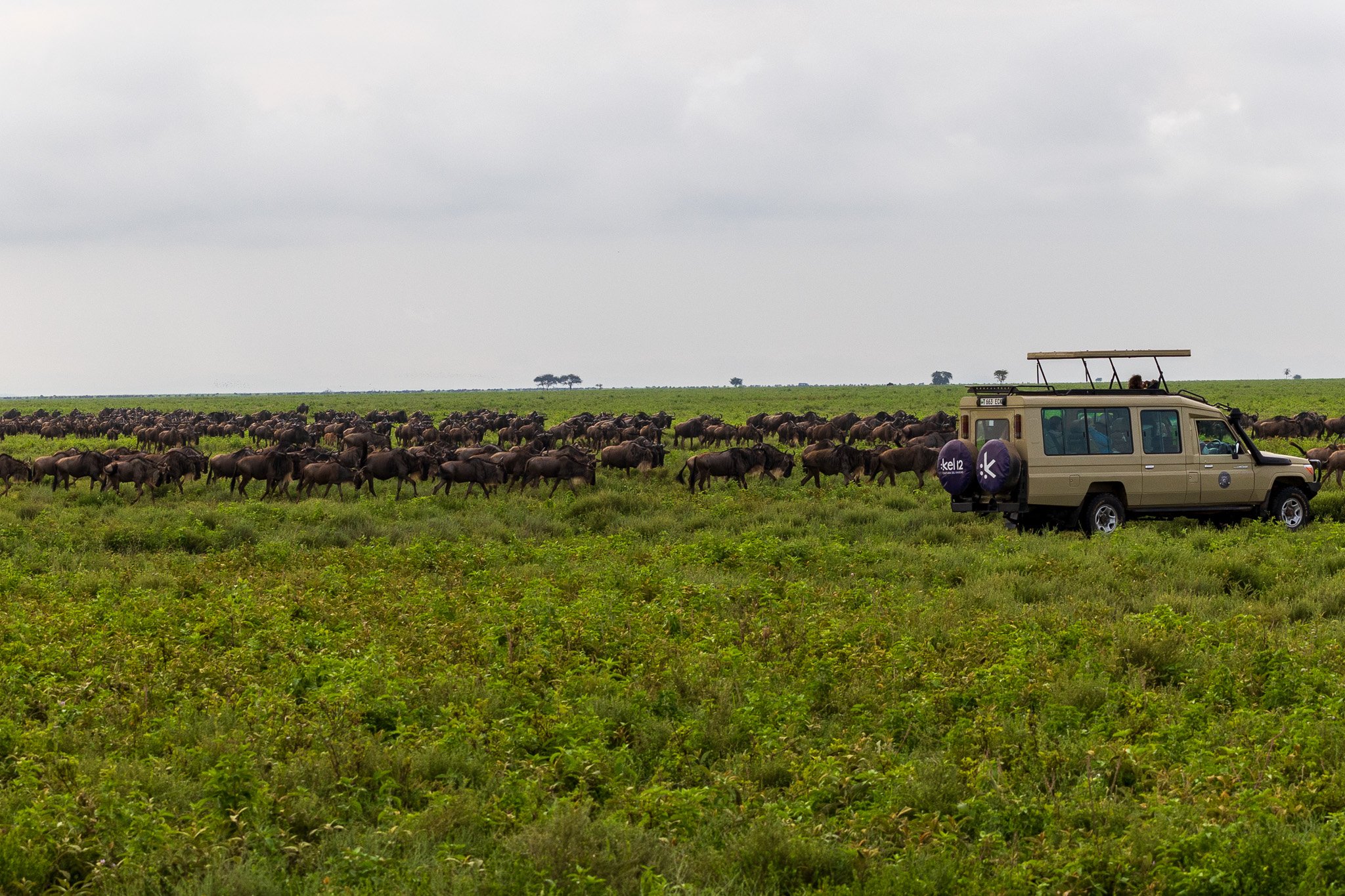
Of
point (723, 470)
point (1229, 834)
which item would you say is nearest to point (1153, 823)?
point (1229, 834)

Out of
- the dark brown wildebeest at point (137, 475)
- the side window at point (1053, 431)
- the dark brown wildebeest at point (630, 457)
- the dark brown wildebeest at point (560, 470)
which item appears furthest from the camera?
the dark brown wildebeest at point (630, 457)

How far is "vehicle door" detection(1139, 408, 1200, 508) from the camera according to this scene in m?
17.2

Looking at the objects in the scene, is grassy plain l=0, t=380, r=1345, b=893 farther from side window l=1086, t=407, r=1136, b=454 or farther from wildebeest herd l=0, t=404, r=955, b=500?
wildebeest herd l=0, t=404, r=955, b=500

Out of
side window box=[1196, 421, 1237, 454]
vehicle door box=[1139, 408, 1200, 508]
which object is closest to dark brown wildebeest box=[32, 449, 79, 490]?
vehicle door box=[1139, 408, 1200, 508]

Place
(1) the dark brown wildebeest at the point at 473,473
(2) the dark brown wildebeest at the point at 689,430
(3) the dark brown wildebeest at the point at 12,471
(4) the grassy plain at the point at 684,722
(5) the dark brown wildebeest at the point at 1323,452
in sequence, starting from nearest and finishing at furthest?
(4) the grassy plain at the point at 684,722 → (5) the dark brown wildebeest at the point at 1323,452 → (1) the dark brown wildebeest at the point at 473,473 → (3) the dark brown wildebeest at the point at 12,471 → (2) the dark brown wildebeest at the point at 689,430

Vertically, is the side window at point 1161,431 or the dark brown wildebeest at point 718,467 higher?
the side window at point 1161,431

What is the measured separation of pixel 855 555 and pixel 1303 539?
23.7 feet

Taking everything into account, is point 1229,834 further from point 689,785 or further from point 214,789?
point 214,789

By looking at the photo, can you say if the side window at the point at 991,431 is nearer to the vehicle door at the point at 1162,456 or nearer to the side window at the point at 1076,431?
the side window at the point at 1076,431

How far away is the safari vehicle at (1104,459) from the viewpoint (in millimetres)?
16656

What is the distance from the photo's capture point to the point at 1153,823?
6.20 metres

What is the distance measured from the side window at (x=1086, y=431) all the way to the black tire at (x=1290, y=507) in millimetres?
3574

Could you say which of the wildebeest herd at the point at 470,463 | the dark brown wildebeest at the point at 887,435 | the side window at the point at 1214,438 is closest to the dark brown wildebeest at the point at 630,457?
the wildebeest herd at the point at 470,463

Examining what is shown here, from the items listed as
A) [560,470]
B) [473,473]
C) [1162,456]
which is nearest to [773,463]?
[560,470]
